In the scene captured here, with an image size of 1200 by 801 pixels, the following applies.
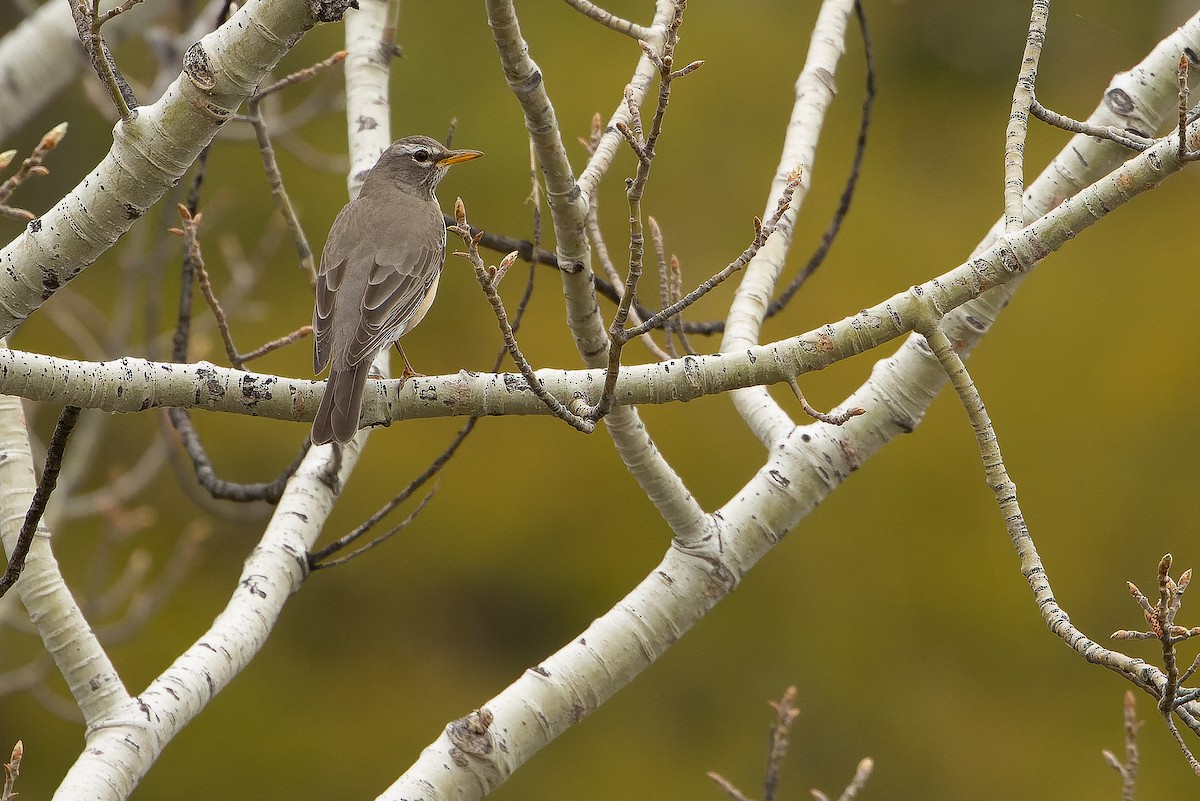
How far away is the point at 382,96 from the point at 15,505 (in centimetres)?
242

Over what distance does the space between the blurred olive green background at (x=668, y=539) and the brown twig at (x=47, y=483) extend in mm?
5540

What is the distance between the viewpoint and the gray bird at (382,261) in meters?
4.59

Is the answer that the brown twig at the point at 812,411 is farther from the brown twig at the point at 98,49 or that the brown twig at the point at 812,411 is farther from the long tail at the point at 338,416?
the brown twig at the point at 98,49

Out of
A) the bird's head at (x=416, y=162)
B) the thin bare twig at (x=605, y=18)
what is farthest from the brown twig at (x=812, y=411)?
the bird's head at (x=416, y=162)

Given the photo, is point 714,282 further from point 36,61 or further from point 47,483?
point 36,61

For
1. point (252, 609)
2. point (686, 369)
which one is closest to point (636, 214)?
point (686, 369)

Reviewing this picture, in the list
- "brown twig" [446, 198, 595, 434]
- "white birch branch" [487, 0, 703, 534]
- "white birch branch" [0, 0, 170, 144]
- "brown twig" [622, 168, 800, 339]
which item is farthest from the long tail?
"white birch branch" [0, 0, 170, 144]

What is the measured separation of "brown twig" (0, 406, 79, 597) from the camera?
115 inches

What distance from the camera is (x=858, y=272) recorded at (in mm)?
11078

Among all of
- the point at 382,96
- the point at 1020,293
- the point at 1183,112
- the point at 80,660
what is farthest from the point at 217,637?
the point at 1020,293

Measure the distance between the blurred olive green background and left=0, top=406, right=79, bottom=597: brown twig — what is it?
218 inches

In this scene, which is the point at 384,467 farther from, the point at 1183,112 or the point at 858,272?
the point at 1183,112

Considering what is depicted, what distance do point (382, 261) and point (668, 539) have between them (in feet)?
16.9

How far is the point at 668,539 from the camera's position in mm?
9758
